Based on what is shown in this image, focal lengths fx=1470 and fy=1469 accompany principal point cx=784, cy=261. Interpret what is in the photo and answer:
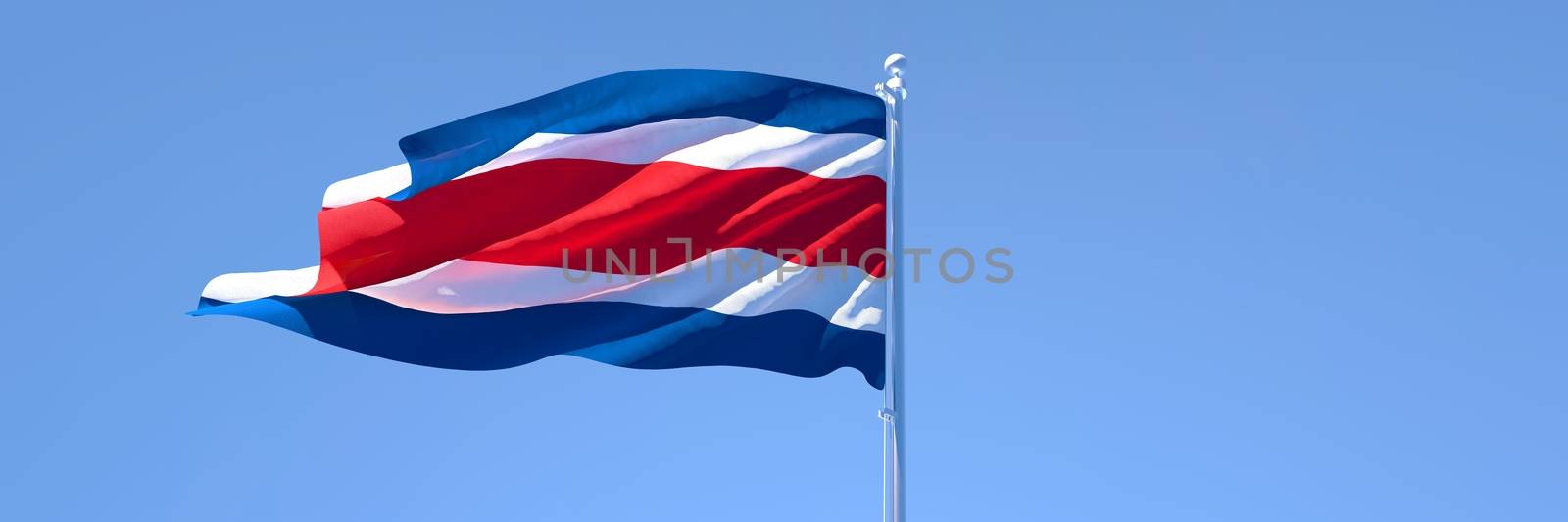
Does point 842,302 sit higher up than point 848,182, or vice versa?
point 848,182

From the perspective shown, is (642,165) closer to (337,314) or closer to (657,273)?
(657,273)

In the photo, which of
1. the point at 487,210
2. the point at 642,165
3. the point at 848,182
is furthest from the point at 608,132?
the point at 848,182

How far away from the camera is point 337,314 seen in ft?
37.8

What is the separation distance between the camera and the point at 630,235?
12094 millimetres

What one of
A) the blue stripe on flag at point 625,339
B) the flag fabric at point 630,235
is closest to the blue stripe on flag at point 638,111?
the flag fabric at point 630,235

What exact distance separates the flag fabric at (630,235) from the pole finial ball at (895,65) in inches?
12.1

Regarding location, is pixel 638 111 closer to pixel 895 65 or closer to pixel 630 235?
pixel 630 235

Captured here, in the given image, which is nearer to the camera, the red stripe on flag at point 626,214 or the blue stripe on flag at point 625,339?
the blue stripe on flag at point 625,339

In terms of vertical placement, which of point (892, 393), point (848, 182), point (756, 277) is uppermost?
point (848, 182)

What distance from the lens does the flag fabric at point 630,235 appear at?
11.8 metres

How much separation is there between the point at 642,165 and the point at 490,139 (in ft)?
4.12

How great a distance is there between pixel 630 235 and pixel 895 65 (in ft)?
8.48

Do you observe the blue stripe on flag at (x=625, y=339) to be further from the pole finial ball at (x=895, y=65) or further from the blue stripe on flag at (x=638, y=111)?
the pole finial ball at (x=895, y=65)

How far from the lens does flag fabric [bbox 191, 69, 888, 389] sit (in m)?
11.8
